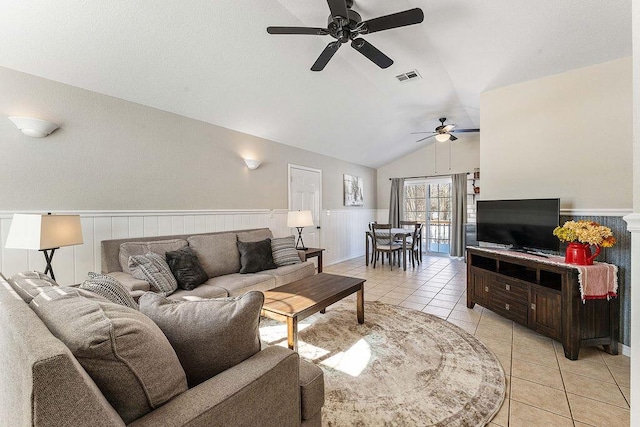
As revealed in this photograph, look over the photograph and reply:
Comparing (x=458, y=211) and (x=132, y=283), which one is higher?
(x=458, y=211)

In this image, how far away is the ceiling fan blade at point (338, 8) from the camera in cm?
195

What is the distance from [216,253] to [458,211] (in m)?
5.70

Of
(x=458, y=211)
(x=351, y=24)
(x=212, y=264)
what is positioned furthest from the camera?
(x=458, y=211)

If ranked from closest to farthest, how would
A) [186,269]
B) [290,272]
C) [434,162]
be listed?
[186,269] < [290,272] < [434,162]

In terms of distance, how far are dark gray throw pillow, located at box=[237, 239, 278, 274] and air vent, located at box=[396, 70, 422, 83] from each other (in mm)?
2835

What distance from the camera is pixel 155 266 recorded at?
2.61 metres

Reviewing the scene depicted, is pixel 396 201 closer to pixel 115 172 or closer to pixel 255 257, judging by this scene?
pixel 255 257

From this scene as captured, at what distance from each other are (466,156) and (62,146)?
719 cm

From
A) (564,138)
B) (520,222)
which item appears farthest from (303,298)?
(564,138)

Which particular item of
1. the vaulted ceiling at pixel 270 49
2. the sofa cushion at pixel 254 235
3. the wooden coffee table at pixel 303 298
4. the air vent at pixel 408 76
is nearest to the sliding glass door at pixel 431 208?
the vaulted ceiling at pixel 270 49

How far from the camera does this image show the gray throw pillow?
3.36 ft

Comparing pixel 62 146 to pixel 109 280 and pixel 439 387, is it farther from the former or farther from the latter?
pixel 439 387

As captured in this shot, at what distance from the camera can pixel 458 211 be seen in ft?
22.0

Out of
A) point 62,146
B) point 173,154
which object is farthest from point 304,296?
point 62,146
